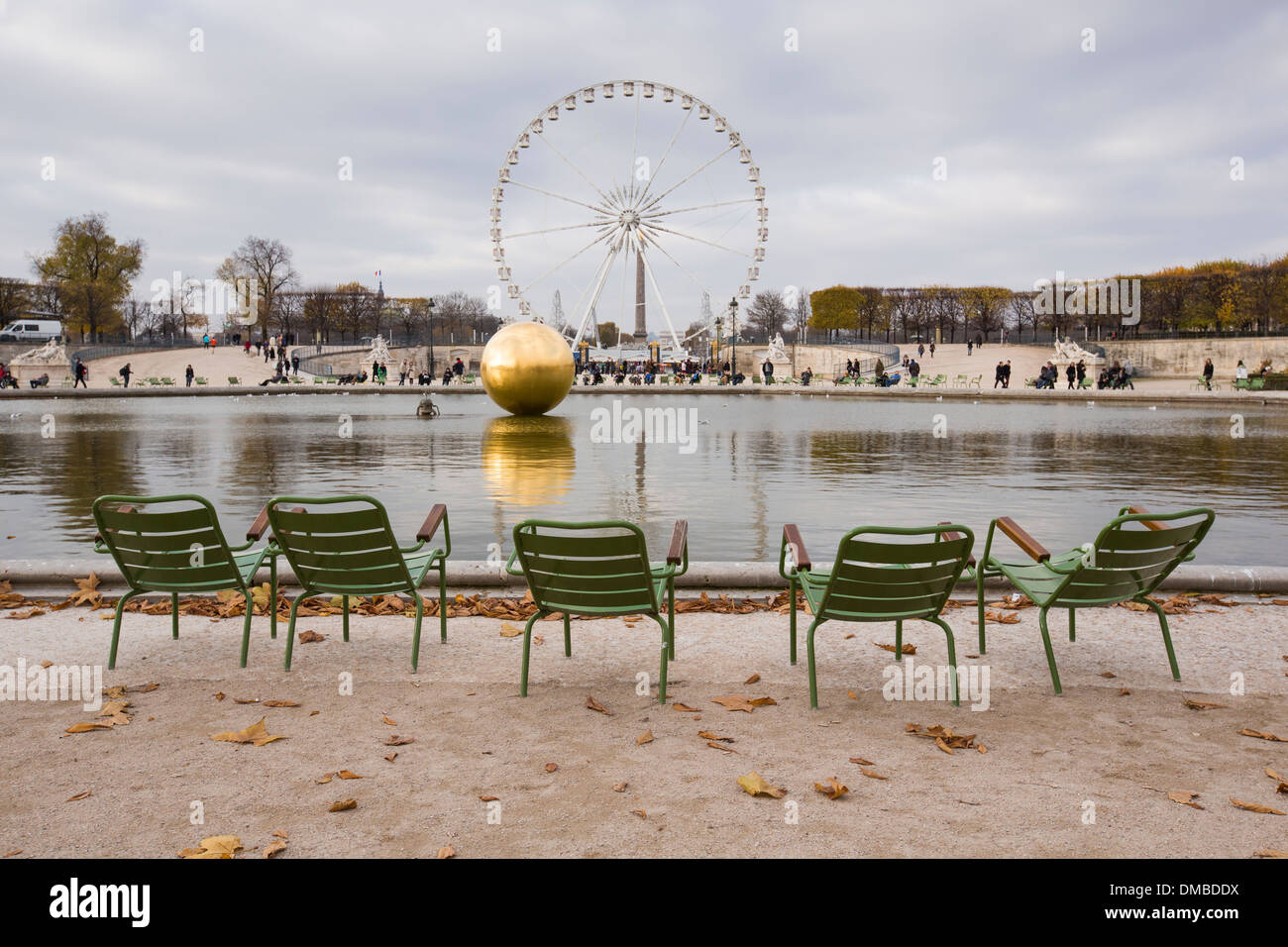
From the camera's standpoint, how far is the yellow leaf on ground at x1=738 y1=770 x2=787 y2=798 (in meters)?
3.63

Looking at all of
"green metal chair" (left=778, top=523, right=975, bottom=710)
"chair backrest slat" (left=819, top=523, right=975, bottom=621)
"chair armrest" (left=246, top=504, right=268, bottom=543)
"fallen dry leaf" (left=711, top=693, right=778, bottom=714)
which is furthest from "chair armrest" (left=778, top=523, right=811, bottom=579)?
"chair armrest" (left=246, top=504, right=268, bottom=543)

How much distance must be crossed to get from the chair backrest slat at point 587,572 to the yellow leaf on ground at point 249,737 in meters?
1.37

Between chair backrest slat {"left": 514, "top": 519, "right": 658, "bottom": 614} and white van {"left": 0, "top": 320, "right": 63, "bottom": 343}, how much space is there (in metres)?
80.1

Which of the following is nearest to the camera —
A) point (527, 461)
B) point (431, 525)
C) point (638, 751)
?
point (638, 751)

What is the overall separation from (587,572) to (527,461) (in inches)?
439

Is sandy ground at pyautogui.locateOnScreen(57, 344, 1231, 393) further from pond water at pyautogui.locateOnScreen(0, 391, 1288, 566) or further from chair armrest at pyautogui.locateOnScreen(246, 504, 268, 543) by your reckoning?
chair armrest at pyautogui.locateOnScreen(246, 504, 268, 543)

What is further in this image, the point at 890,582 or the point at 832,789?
the point at 890,582

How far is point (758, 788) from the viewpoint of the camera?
3645 mm

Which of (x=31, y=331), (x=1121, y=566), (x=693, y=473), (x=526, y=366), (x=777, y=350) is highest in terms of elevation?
(x=31, y=331)

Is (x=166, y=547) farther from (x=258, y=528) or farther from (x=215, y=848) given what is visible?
(x=215, y=848)

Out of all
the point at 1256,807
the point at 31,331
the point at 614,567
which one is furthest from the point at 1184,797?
the point at 31,331

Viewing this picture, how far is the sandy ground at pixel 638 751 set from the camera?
3.30 meters

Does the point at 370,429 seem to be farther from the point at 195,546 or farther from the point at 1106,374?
the point at 1106,374

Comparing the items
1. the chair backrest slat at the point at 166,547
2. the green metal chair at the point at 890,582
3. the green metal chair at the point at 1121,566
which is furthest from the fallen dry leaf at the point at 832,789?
the chair backrest slat at the point at 166,547
